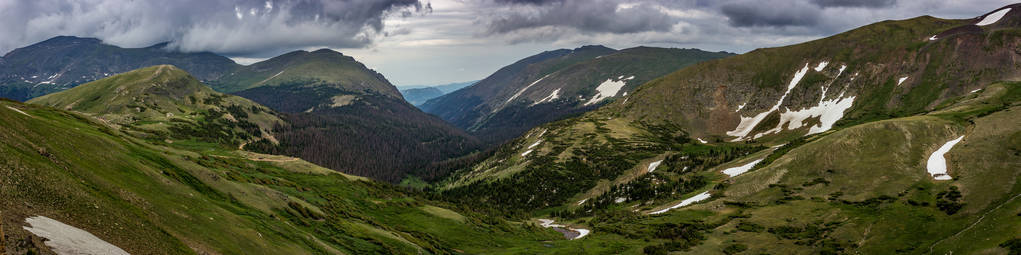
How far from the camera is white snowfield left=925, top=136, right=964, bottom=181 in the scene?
112 meters

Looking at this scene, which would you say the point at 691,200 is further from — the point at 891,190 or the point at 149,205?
the point at 149,205

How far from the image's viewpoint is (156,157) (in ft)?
210

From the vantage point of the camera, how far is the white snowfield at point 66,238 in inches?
878

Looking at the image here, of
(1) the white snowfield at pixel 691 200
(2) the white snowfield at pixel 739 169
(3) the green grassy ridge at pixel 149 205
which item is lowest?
(1) the white snowfield at pixel 691 200

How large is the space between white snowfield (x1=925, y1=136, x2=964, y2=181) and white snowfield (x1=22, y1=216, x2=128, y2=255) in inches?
5845

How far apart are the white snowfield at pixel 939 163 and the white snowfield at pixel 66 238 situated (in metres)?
148

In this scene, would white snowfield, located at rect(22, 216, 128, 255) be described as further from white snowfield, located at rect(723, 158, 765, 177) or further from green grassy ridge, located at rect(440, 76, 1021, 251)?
white snowfield, located at rect(723, 158, 765, 177)

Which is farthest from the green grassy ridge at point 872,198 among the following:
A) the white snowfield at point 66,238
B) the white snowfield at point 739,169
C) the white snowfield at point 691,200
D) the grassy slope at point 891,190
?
the white snowfield at point 66,238

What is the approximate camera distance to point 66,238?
2362 cm

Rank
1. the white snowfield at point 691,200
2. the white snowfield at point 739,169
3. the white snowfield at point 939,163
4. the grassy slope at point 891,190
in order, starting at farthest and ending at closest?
Result: the white snowfield at point 739,169 → the white snowfield at point 691,200 → the white snowfield at point 939,163 → the grassy slope at point 891,190

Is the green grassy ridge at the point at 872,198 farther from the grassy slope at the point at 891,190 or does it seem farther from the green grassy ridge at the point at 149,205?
the green grassy ridge at the point at 149,205

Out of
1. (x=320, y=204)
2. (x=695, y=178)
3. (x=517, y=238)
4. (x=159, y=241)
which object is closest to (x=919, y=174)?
(x=695, y=178)

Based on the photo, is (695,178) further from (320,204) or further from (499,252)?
(320,204)

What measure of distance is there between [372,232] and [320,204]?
2144cm
